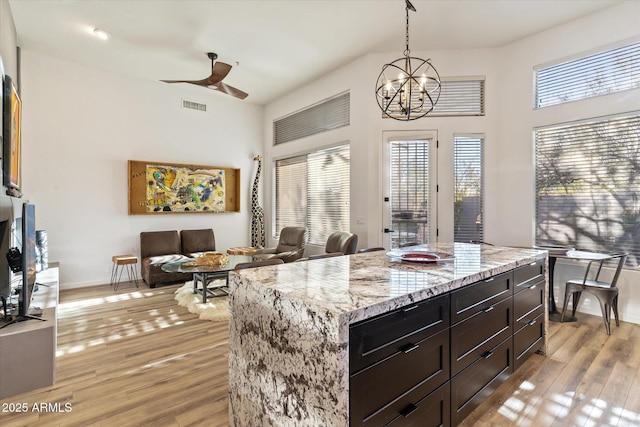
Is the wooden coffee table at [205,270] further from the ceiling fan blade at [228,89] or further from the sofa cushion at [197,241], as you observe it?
the ceiling fan blade at [228,89]

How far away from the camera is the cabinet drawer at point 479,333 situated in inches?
70.5

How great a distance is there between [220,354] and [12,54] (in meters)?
4.71

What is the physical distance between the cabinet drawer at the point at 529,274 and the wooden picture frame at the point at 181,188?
560cm

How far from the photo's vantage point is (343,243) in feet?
15.6

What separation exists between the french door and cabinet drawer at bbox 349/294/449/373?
10.9ft

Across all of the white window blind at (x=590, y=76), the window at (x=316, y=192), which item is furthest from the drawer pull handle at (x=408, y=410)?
the white window blind at (x=590, y=76)

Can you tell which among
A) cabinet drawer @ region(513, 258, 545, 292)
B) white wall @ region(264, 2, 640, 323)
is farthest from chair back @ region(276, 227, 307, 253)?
cabinet drawer @ region(513, 258, 545, 292)

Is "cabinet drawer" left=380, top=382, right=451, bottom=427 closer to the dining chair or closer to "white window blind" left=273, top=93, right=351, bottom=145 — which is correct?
the dining chair

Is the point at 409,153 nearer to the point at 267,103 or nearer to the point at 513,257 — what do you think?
the point at 513,257

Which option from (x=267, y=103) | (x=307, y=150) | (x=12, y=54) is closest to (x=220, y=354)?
(x=307, y=150)

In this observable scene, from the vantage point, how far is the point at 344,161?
5.57 meters

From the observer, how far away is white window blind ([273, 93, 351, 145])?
557cm

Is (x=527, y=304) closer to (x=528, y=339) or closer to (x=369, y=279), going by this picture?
(x=528, y=339)

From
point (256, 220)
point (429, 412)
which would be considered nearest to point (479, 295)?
point (429, 412)
